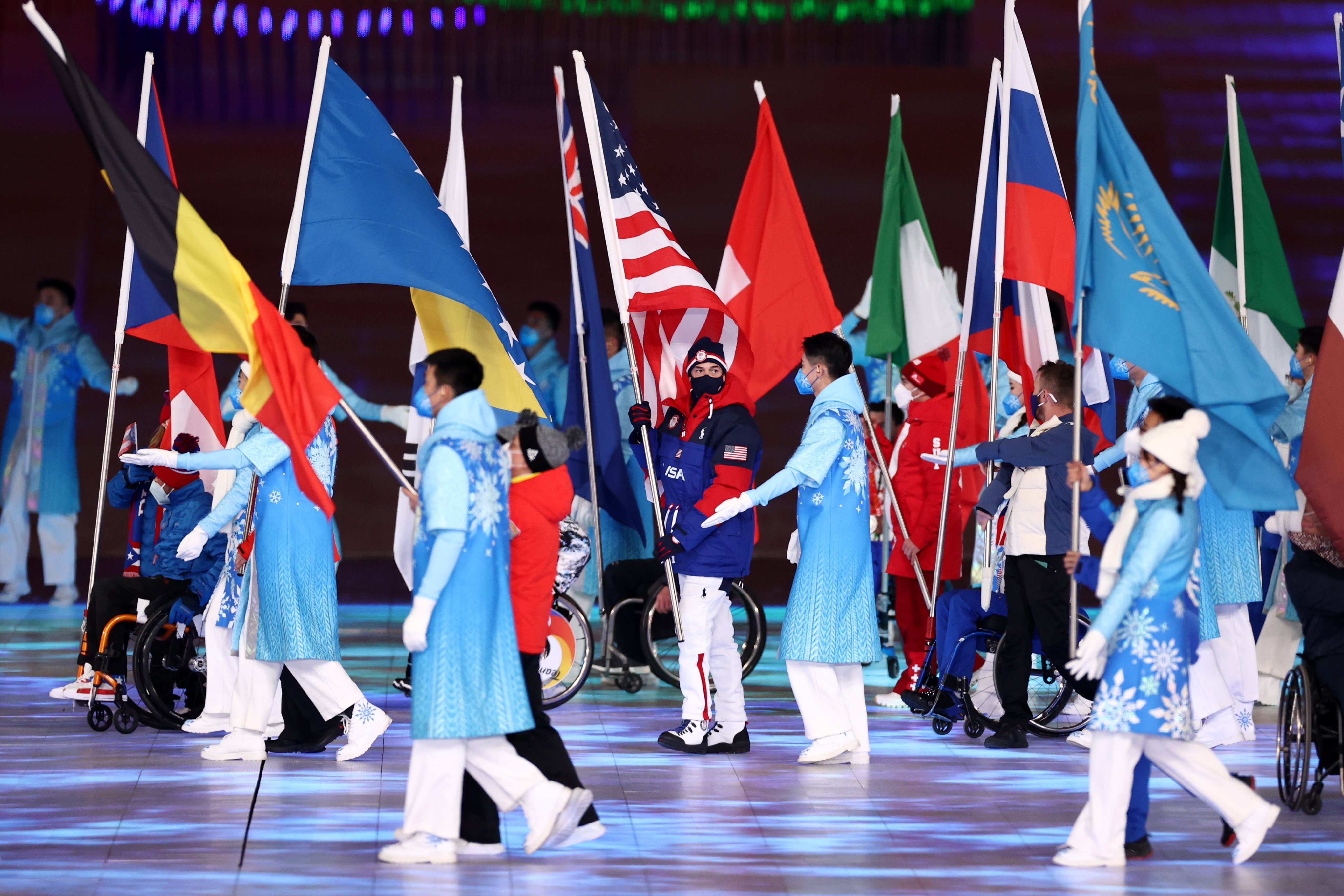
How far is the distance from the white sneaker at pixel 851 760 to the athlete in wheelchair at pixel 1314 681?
4.93 feet

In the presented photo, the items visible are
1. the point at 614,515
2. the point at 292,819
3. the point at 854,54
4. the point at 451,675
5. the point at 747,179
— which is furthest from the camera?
the point at 854,54

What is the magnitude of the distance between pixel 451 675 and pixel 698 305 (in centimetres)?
285

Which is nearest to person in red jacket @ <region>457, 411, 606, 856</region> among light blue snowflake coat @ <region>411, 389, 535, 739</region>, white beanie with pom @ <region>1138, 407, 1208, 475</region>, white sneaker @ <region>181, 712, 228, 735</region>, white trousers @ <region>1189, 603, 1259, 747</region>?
light blue snowflake coat @ <region>411, 389, 535, 739</region>

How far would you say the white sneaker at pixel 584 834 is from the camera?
509cm

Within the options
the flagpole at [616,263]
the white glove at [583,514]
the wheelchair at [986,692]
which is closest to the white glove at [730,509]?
the flagpole at [616,263]

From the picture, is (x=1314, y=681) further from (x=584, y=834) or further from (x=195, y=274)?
(x=195, y=274)

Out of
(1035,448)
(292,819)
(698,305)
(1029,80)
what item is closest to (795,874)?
(292,819)

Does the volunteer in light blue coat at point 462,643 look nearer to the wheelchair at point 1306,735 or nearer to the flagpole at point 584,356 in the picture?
the wheelchair at point 1306,735

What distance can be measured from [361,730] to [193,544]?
95 cm

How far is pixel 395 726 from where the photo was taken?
23.5 feet

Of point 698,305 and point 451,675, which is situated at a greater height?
point 698,305

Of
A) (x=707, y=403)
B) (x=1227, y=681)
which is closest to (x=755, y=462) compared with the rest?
(x=707, y=403)

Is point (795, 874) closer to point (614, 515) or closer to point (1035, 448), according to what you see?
point (1035, 448)

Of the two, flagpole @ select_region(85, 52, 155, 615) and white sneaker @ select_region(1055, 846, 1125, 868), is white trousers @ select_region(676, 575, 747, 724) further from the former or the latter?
flagpole @ select_region(85, 52, 155, 615)
